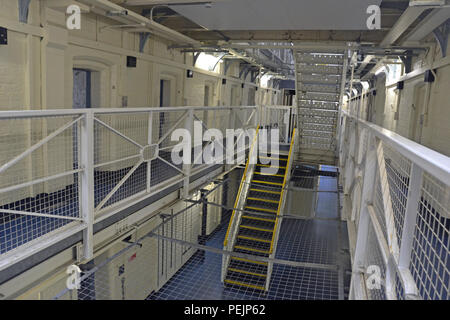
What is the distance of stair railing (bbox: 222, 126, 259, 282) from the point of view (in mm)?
5621

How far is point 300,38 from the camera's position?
20.7 feet

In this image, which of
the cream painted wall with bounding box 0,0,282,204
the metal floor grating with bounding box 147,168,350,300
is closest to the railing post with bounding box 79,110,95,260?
the cream painted wall with bounding box 0,0,282,204

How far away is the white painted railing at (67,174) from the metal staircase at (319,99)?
65.1 inches

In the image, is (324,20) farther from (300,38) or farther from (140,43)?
(140,43)

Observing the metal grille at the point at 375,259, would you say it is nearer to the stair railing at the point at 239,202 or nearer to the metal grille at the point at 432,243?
the metal grille at the point at 432,243

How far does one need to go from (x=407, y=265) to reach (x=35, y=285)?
2057 mm

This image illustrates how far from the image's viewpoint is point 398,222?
1.39 meters

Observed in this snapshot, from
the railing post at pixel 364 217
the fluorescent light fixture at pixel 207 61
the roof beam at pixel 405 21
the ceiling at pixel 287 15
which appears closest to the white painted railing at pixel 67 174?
the ceiling at pixel 287 15

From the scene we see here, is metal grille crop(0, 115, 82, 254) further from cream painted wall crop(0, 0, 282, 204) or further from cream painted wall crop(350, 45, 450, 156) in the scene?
cream painted wall crop(350, 45, 450, 156)

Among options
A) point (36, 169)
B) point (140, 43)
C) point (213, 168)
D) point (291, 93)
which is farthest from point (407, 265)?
point (291, 93)

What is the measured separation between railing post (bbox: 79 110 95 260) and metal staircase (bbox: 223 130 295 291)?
10.9 feet

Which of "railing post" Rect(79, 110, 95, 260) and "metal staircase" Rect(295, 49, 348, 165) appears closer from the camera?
"railing post" Rect(79, 110, 95, 260)
